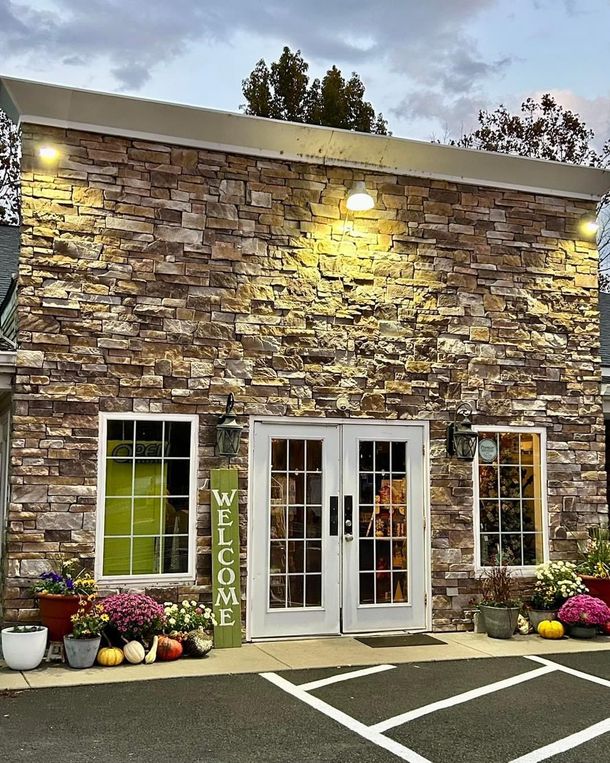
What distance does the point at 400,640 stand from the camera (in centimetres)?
832

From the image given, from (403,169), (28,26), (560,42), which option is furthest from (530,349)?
(28,26)

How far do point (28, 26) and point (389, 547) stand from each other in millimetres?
10788

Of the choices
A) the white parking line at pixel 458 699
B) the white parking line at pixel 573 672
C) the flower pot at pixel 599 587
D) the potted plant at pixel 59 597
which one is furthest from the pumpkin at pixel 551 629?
the potted plant at pixel 59 597

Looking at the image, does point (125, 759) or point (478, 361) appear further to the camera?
point (478, 361)

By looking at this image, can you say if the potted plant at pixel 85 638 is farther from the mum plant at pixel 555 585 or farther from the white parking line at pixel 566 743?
the mum plant at pixel 555 585

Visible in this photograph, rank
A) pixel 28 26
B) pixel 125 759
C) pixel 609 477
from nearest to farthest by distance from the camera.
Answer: pixel 125 759
pixel 609 477
pixel 28 26

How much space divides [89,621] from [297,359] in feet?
10.5

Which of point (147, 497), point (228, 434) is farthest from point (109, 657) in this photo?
point (228, 434)

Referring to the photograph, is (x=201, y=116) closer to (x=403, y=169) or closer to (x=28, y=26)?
(x=403, y=169)

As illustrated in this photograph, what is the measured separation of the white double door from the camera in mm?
8336

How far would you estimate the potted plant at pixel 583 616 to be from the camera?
8438mm

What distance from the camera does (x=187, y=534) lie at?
8.11 metres

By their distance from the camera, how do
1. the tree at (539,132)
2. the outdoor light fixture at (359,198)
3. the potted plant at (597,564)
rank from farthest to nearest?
the tree at (539,132), the potted plant at (597,564), the outdoor light fixture at (359,198)

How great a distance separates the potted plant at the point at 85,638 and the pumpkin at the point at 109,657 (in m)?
0.05
